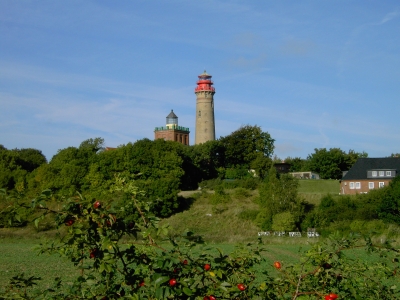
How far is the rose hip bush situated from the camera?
134 inches

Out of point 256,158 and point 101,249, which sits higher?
point 256,158

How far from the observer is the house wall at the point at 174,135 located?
3925 inches

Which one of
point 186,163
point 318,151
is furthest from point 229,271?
point 318,151

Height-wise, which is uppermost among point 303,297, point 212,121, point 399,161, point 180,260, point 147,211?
point 212,121

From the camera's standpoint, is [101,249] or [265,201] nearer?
[101,249]

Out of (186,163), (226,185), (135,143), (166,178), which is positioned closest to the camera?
(166,178)

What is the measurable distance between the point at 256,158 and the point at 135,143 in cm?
1952

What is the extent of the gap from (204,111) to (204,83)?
5541 mm

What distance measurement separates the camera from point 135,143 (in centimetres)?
6412

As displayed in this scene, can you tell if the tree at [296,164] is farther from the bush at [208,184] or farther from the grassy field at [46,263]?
the grassy field at [46,263]

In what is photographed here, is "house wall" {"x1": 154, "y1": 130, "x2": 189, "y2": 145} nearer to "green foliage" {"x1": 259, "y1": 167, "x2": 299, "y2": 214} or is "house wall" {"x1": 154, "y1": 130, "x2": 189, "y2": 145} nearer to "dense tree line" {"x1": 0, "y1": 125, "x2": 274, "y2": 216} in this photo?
"dense tree line" {"x1": 0, "y1": 125, "x2": 274, "y2": 216}

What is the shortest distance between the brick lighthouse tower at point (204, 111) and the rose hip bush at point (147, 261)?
8618 cm

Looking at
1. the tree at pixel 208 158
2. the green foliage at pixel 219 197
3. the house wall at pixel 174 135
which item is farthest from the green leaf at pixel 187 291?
the house wall at pixel 174 135

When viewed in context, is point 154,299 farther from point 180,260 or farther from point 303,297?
point 303,297
